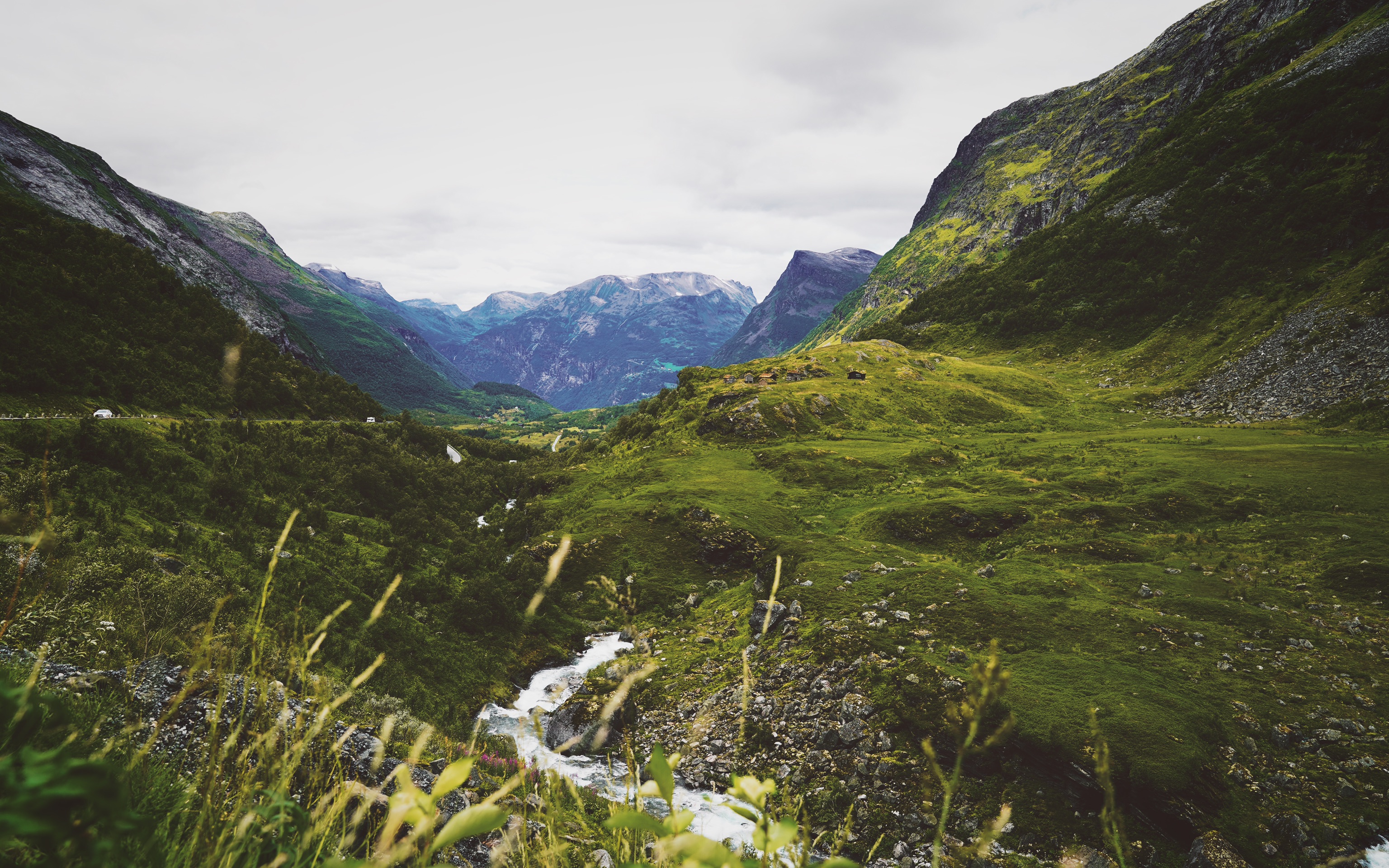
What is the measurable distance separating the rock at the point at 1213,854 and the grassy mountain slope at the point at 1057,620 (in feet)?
1.10

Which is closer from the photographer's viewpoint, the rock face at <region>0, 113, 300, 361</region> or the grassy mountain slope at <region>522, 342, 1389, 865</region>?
the grassy mountain slope at <region>522, 342, 1389, 865</region>

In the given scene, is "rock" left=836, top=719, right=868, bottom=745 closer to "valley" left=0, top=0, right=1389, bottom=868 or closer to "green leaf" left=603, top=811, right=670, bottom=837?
"valley" left=0, top=0, right=1389, bottom=868

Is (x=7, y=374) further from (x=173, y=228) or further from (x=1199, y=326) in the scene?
(x=173, y=228)

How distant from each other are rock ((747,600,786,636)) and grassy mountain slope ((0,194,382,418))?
3189 cm

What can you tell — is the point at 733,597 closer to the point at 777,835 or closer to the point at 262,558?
the point at 262,558

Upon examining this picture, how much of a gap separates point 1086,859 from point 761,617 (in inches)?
444

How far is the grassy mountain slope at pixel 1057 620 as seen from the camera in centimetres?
1071

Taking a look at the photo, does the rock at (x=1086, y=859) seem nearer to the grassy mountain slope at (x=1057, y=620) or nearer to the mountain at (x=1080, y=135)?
the grassy mountain slope at (x=1057, y=620)

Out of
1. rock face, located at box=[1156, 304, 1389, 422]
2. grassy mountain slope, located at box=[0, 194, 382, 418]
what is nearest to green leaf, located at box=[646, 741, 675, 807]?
grassy mountain slope, located at box=[0, 194, 382, 418]

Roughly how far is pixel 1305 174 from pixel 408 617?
103 meters

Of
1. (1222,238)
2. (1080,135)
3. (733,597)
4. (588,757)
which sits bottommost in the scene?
(588,757)

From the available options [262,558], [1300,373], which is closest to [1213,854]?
[262,558]

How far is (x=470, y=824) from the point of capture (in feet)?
3.94

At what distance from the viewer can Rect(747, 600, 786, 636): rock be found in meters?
19.1
